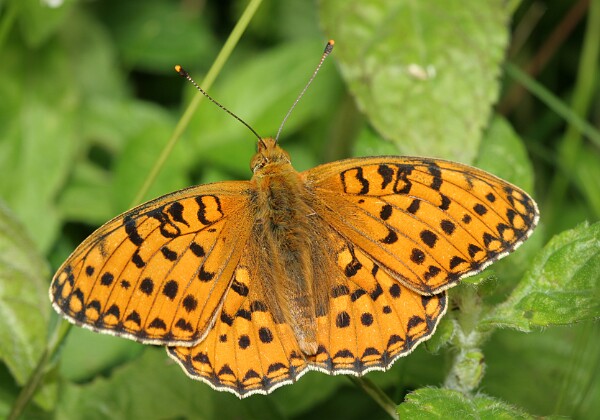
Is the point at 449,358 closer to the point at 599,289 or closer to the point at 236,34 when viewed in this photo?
the point at 599,289

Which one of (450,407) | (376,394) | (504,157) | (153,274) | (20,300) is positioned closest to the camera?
(450,407)

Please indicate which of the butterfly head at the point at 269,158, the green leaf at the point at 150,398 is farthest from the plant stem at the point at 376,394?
→ the butterfly head at the point at 269,158

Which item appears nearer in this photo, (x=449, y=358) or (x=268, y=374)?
(x=268, y=374)

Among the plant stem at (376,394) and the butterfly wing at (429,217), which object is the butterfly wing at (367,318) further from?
the plant stem at (376,394)

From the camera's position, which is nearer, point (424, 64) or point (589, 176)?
point (424, 64)

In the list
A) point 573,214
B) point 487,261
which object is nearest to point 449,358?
point 487,261

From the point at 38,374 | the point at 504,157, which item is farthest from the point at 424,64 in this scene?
the point at 38,374

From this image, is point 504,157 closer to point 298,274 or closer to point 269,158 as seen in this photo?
point 269,158

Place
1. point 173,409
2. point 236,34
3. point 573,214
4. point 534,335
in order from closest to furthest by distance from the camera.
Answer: point 236,34, point 173,409, point 534,335, point 573,214
